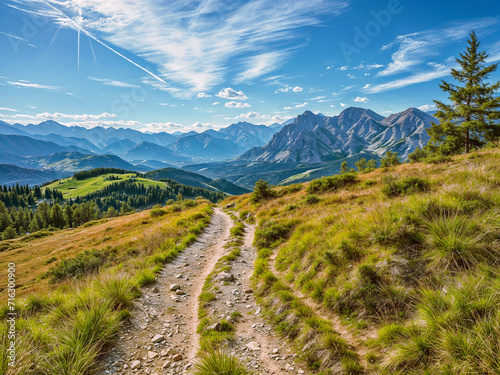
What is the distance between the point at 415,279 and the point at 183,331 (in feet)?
24.1

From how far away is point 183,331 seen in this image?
24.2 feet

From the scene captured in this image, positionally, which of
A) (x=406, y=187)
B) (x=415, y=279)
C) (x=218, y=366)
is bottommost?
(x=218, y=366)

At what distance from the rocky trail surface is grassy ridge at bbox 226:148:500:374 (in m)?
0.89

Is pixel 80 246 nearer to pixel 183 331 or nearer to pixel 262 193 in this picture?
pixel 262 193

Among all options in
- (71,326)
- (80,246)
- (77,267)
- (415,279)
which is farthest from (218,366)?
(80,246)

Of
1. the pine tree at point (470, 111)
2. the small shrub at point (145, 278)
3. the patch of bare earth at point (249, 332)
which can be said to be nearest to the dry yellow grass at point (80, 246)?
the small shrub at point (145, 278)

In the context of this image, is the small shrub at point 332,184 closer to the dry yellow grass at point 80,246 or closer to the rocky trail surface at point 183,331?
the rocky trail surface at point 183,331

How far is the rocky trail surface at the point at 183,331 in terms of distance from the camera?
5754 mm

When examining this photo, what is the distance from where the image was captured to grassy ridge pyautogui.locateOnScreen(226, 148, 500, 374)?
14.2 ft

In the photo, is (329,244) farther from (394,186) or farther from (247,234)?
(247,234)

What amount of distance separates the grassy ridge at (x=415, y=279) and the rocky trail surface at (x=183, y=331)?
0.89m

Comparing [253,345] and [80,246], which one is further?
[80,246]

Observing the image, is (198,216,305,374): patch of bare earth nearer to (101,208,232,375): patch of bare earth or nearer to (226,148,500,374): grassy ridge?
(226,148,500,374): grassy ridge

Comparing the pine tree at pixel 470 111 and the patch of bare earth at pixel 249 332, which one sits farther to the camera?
the pine tree at pixel 470 111
